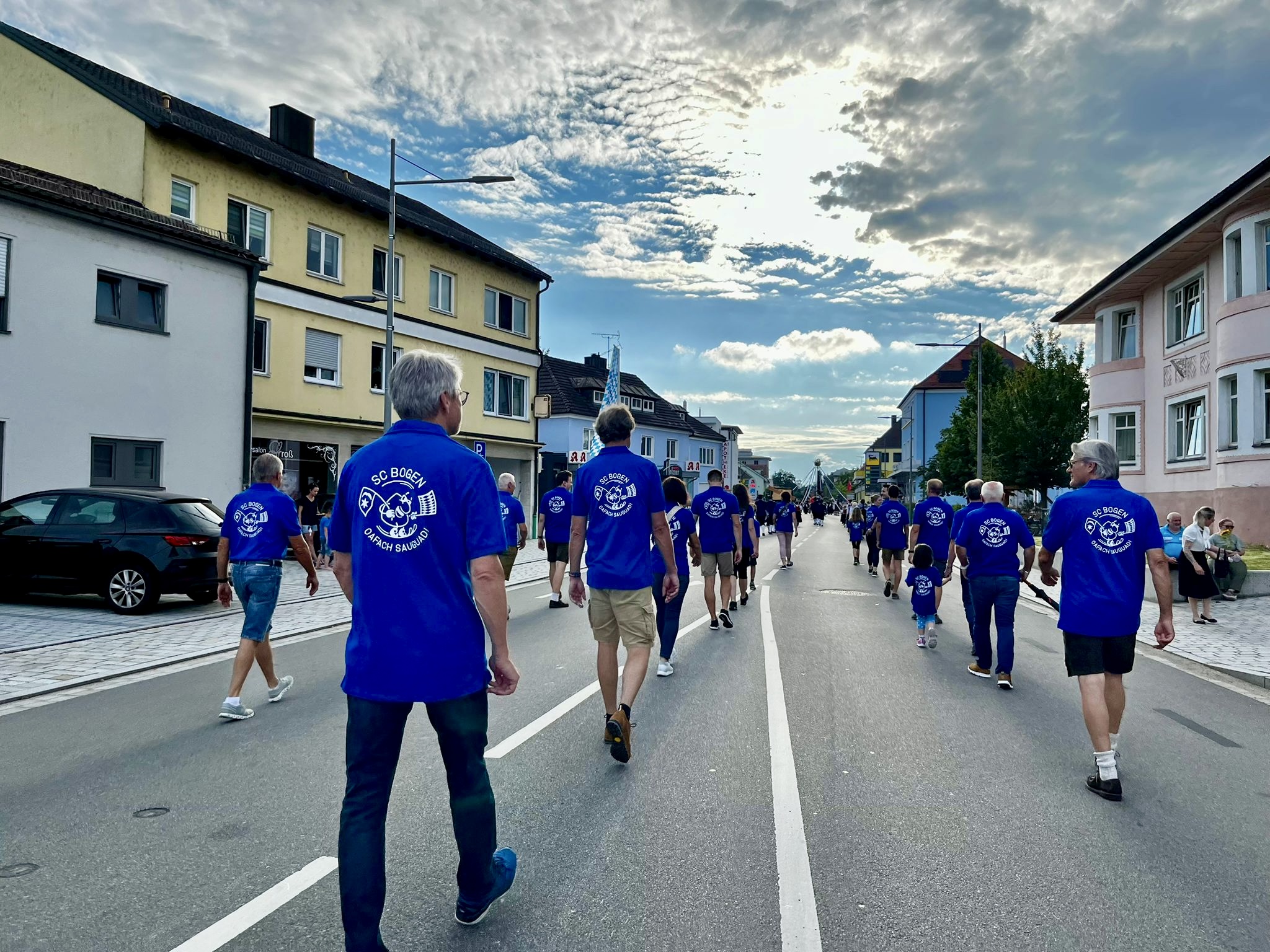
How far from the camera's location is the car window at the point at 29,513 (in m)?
12.4

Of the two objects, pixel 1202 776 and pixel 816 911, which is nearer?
pixel 816 911

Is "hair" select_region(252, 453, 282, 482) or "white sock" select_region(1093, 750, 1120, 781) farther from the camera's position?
"hair" select_region(252, 453, 282, 482)

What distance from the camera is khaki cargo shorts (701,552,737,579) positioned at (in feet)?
36.6

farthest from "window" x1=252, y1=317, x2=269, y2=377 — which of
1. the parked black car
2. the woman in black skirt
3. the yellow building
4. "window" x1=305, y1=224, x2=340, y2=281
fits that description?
the woman in black skirt

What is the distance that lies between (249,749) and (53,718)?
6.69 ft

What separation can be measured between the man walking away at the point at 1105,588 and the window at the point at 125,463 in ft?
54.5

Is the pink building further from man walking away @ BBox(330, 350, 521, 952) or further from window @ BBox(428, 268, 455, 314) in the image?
man walking away @ BBox(330, 350, 521, 952)

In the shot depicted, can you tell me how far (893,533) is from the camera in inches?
603

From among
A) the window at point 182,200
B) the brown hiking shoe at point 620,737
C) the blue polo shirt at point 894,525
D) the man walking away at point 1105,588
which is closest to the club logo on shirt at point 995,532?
the man walking away at point 1105,588

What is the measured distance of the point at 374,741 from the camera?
2.92 m

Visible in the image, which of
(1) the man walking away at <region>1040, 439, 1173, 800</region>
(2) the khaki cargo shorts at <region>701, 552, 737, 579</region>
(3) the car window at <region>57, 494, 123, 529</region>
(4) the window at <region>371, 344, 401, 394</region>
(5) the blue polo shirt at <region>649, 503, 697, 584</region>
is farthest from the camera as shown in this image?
(4) the window at <region>371, 344, 401, 394</region>

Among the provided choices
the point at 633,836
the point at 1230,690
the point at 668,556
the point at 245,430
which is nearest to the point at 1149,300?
the point at 1230,690

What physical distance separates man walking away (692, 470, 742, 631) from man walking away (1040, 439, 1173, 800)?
575 centimetres

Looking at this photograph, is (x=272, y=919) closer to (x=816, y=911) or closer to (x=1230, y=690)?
(x=816, y=911)
